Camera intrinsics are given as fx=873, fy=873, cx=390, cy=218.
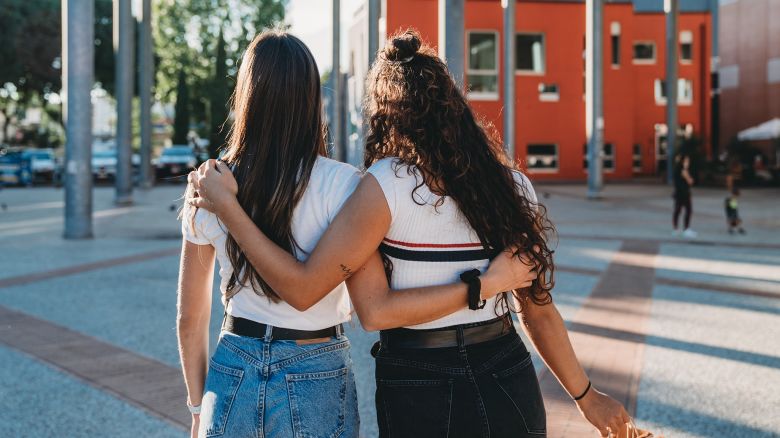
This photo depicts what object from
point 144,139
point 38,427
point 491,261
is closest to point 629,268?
point 38,427

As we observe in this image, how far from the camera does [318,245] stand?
2.19m

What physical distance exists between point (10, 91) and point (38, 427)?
179 feet

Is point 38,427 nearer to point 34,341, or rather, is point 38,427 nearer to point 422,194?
point 34,341

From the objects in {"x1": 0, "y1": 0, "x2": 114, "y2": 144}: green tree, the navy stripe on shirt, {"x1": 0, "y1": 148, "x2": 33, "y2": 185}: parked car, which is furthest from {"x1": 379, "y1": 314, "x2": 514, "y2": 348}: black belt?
{"x1": 0, "y1": 0, "x2": 114, "y2": 144}: green tree

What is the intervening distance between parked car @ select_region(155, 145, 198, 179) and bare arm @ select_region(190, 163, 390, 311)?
41048 mm

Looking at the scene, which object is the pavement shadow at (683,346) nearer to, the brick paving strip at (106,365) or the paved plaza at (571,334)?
the paved plaza at (571,334)

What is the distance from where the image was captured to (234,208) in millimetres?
2164

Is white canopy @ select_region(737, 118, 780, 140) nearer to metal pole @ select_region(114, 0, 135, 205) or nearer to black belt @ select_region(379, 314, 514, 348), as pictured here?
metal pole @ select_region(114, 0, 135, 205)

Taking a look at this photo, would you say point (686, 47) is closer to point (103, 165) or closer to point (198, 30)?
point (103, 165)

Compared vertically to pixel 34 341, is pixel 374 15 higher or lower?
higher

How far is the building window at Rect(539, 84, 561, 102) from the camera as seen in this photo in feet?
125

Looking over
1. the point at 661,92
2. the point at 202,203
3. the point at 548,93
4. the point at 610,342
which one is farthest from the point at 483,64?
the point at 202,203

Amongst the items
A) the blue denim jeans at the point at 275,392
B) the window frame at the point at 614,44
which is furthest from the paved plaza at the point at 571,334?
the window frame at the point at 614,44

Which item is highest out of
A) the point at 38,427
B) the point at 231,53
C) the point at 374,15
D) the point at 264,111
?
the point at 231,53
